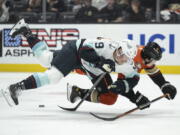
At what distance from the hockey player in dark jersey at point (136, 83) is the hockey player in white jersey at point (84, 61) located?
102mm

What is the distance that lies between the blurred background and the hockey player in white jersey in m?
4.29

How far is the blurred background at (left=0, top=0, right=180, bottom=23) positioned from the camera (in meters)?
9.57

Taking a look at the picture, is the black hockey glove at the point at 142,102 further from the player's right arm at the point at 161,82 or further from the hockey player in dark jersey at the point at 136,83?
the player's right arm at the point at 161,82

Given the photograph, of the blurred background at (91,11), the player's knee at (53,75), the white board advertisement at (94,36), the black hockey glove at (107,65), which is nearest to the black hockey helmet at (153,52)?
the black hockey glove at (107,65)

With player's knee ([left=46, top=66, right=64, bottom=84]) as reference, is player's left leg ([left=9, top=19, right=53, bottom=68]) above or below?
above

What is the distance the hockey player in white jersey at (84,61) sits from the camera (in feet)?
16.3

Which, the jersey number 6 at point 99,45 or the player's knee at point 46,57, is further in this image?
the player's knee at point 46,57

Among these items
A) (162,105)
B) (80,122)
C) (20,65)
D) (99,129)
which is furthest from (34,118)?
(20,65)

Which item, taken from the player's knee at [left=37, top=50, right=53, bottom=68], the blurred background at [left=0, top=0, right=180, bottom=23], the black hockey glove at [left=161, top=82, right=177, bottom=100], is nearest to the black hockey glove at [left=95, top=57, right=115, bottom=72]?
the black hockey glove at [left=161, top=82, right=177, bottom=100]

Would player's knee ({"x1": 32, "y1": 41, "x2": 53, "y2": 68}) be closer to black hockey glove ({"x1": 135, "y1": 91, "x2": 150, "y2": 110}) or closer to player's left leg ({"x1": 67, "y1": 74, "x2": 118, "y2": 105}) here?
player's left leg ({"x1": 67, "y1": 74, "x2": 118, "y2": 105})

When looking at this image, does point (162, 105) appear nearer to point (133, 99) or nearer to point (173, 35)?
point (133, 99)

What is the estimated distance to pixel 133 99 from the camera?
5.43 m

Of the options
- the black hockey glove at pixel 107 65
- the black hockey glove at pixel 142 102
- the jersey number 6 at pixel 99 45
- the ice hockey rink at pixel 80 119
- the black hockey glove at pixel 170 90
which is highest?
the jersey number 6 at pixel 99 45

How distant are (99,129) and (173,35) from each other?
5.26 meters
